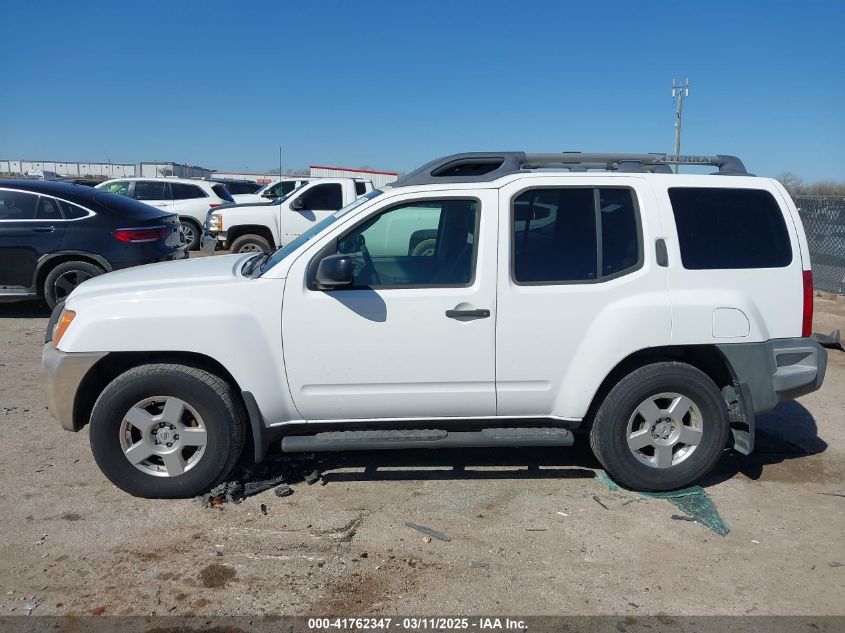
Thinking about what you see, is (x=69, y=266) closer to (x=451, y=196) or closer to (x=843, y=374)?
(x=451, y=196)

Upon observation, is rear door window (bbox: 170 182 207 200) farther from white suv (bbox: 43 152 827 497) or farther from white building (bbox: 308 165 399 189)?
white building (bbox: 308 165 399 189)

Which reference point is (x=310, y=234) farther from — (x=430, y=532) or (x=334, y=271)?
(x=430, y=532)

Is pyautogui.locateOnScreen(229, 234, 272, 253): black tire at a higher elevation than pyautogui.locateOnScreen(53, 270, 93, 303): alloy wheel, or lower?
higher

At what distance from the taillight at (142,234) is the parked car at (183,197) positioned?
8244 mm

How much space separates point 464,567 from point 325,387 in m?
1.28

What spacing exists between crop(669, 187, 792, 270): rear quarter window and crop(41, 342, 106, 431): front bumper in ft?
11.6

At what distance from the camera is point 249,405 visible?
13.2 feet

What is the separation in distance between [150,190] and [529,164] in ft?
50.6

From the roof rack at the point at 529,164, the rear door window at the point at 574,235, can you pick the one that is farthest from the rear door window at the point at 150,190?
the rear door window at the point at 574,235

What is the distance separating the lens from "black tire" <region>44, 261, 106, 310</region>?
8.67 m

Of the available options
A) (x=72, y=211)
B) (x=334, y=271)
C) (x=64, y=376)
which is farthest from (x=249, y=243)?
(x=334, y=271)

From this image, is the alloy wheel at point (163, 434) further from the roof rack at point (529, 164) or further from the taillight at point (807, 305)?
the taillight at point (807, 305)

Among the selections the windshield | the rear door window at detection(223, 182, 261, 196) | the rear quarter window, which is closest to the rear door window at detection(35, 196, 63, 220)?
the windshield

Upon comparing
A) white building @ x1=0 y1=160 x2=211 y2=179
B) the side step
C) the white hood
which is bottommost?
the side step
